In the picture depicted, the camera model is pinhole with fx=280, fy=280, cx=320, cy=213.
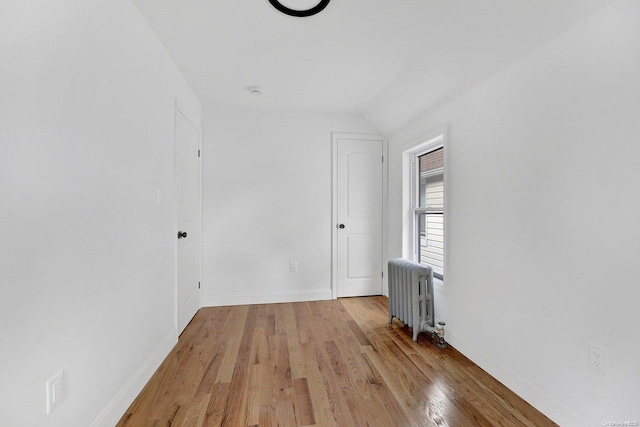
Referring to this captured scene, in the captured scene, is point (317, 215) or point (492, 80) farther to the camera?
point (317, 215)

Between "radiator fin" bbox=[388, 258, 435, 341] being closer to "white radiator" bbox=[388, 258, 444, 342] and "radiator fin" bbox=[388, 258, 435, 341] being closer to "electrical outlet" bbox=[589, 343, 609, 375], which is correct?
"white radiator" bbox=[388, 258, 444, 342]

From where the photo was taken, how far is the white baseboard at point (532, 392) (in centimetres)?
141

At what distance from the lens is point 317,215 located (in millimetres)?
3547

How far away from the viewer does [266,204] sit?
3426 mm

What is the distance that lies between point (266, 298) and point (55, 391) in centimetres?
240

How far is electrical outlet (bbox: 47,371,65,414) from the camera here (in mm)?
1048

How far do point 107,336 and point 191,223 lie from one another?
158 cm

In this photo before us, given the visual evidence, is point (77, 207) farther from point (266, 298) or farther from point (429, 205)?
point (429, 205)

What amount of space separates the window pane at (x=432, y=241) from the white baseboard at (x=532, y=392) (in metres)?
0.79

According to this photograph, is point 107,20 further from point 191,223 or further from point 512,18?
point 512,18

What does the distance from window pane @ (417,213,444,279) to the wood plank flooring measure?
714 mm

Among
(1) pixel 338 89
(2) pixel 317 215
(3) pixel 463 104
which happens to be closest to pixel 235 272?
(2) pixel 317 215

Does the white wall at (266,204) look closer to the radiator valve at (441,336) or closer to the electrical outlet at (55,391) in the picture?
the radiator valve at (441,336)

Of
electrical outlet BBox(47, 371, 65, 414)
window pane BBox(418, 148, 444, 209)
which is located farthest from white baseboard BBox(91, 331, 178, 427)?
window pane BBox(418, 148, 444, 209)
